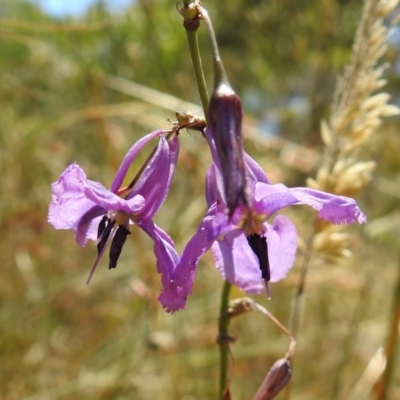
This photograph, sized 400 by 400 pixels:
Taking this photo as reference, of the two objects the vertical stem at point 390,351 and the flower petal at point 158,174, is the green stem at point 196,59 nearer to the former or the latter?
the flower petal at point 158,174

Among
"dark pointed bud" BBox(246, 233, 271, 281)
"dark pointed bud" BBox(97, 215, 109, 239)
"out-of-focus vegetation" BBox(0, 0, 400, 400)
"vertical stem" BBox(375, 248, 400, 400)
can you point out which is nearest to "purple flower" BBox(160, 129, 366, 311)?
"dark pointed bud" BBox(246, 233, 271, 281)

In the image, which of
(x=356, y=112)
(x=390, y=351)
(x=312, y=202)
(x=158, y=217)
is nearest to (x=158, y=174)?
(x=312, y=202)

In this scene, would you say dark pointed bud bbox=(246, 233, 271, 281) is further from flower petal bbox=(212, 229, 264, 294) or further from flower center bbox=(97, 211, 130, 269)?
flower center bbox=(97, 211, 130, 269)

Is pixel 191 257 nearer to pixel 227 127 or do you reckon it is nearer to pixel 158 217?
pixel 227 127

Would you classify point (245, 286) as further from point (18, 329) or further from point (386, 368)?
point (18, 329)

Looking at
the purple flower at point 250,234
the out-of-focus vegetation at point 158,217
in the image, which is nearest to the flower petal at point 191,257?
the purple flower at point 250,234

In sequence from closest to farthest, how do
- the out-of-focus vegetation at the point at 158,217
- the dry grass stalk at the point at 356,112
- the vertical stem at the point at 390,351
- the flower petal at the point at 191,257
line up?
the flower petal at the point at 191,257
the dry grass stalk at the point at 356,112
the vertical stem at the point at 390,351
the out-of-focus vegetation at the point at 158,217

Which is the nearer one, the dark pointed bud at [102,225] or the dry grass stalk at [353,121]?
the dark pointed bud at [102,225]
